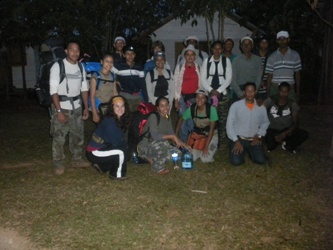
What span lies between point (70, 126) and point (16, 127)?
4.68 m

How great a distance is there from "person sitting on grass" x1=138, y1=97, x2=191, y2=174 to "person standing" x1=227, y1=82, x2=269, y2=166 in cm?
83

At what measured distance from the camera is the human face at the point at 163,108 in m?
5.77

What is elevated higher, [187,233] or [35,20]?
[35,20]

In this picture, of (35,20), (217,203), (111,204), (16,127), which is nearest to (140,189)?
(111,204)

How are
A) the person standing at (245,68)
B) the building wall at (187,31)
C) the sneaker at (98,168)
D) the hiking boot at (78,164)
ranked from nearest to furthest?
the sneaker at (98,168), the hiking boot at (78,164), the person standing at (245,68), the building wall at (187,31)

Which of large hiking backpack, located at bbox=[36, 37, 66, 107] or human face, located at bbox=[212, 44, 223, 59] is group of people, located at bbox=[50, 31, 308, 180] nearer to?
human face, located at bbox=[212, 44, 223, 59]

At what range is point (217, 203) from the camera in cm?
454

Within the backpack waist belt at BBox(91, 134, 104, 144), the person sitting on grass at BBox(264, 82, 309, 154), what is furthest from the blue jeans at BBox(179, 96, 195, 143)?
the backpack waist belt at BBox(91, 134, 104, 144)

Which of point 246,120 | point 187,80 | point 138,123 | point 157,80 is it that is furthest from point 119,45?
point 246,120

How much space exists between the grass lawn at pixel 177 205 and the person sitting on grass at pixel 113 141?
292 millimetres

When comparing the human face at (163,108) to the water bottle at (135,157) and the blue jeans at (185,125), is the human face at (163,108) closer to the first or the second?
the blue jeans at (185,125)

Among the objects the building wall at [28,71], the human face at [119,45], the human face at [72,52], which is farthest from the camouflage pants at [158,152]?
the building wall at [28,71]

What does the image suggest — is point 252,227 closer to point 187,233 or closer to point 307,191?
point 187,233

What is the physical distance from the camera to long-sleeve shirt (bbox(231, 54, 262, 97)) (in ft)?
22.1
